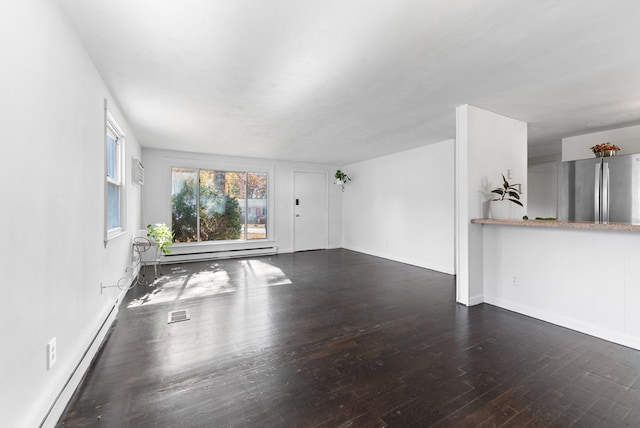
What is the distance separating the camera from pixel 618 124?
399 cm

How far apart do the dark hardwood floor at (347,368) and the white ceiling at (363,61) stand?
2.45m

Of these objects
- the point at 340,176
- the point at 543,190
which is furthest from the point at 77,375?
the point at 543,190

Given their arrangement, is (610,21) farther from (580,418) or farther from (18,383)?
(18,383)

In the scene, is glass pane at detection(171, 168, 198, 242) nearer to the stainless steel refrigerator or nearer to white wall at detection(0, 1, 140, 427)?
white wall at detection(0, 1, 140, 427)

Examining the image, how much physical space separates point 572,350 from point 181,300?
419 cm

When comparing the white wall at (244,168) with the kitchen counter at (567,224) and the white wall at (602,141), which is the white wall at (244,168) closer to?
the kitchen counter at (567,224)

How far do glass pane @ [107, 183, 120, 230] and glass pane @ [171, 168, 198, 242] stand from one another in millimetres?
2541

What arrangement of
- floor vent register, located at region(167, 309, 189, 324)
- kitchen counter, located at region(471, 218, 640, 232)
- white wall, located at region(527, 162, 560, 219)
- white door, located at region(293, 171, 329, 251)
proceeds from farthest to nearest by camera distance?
1. white door, located at region(293, 171, 329, 251)
2. white wall, located at region(527, 162, 560, 219)
3. floor vent register, located at region(167, 309, 189, 324)
4. kitchen counter, located at region(471, 218, 640, 232)

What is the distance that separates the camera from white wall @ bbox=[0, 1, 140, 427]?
48.4 inches

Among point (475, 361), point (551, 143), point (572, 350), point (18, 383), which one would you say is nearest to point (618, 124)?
point (551, 143)

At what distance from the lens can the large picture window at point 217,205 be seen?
20.5ft

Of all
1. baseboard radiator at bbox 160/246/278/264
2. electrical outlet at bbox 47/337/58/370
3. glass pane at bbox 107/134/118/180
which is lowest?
baseboard radiator at bbox 160/246/278/264

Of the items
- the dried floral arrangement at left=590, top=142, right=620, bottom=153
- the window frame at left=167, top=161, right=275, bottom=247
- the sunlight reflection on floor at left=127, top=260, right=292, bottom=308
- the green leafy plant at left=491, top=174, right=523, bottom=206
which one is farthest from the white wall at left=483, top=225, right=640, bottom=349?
the window frame at left=167, top=161, right=275, bottom=247

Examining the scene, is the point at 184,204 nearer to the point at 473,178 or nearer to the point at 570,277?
the point at 473,178
